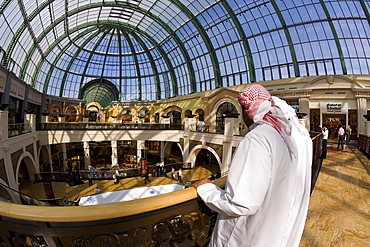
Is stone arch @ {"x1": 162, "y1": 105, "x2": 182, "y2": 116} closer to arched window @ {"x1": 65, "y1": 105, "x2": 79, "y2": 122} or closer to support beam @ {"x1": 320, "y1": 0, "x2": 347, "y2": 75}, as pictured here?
arched window @ {"x1": 65, "y1": 105, "x2": 79, "y2": 122}

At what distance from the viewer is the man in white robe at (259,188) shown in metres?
1.23

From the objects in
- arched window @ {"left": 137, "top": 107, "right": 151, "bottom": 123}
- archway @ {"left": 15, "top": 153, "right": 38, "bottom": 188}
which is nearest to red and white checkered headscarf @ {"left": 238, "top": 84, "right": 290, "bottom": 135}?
archway @ {"left": 15, "top": 153, "right": 38, "bottom": 188}

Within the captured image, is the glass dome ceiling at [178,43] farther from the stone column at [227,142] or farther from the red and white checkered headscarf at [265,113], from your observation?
the red and white checkered headscarf at [265,113]

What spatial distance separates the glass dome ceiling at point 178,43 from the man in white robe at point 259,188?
79.0 ft

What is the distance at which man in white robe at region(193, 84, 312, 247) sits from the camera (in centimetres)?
123

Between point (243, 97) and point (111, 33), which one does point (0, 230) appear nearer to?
point (243, 97)

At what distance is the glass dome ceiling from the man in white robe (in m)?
24.1

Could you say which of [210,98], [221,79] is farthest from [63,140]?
[221,79]

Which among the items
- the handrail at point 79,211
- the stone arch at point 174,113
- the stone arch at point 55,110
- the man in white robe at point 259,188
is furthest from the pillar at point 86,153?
the man in white robe at point 259,188

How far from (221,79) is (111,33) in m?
27.1

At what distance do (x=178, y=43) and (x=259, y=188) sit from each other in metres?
33.5

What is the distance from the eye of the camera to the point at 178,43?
3198 cm

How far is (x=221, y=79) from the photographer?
28734 millimetres

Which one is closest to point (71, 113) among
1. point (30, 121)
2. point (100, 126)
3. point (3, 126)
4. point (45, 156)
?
point (45, 156)
